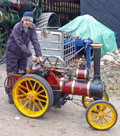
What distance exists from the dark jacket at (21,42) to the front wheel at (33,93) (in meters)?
0.46

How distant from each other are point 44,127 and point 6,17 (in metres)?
5.02

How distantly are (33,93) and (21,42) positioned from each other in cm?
87

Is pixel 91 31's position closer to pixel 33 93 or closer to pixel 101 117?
pixel 33 93

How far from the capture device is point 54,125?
13.6 feet

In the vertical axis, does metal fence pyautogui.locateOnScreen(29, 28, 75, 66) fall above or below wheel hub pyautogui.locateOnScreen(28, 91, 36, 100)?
above

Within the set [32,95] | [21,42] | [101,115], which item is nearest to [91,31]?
[21,42]

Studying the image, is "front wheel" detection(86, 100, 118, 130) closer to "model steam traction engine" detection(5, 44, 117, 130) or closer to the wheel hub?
"model steam traction engine" detection(5, 44, 117, 130)

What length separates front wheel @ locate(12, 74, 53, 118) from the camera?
405 cm

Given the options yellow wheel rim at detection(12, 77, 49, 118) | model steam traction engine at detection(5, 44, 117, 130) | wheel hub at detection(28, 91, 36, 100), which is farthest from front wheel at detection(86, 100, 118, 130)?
wheel hub at detection(28, 91, 36, 100)

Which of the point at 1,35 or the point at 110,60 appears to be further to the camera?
the point at 110,60

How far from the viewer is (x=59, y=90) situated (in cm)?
423

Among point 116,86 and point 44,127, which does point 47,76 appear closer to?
point 44,127

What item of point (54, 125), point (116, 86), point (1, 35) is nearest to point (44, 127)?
point (54, 125)

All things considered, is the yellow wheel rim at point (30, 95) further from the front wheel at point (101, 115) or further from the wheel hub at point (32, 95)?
the front wheel at point (101, 115)
